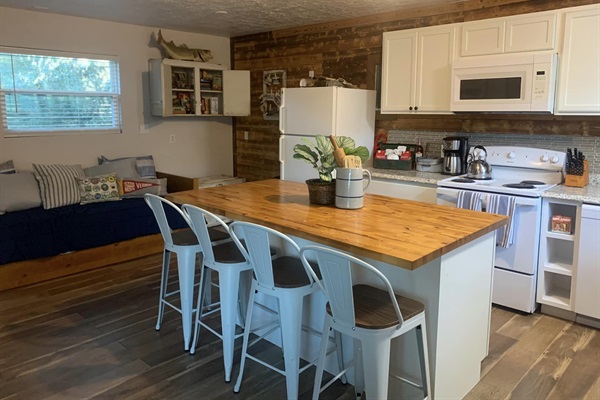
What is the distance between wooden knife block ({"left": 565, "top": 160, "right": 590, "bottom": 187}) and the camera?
3.40m

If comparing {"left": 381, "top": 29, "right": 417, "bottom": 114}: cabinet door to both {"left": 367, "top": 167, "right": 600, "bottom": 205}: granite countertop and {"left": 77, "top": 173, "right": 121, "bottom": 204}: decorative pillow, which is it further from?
{"left": 77, "top": 173, "right": 121, "bottom": 204}: decorative pillow

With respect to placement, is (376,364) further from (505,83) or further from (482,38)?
(482,38)

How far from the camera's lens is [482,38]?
3697mm

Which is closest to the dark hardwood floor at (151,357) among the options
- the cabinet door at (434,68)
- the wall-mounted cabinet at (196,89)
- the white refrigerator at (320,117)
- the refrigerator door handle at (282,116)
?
the cabinet door at (434,68)

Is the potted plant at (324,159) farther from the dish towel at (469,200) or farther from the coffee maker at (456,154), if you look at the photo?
the coffee maker at (456,154)

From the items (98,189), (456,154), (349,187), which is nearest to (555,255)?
(456,154)

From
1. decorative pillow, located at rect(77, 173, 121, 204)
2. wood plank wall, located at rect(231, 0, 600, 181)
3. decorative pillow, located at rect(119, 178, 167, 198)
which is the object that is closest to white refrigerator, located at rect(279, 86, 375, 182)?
wood plank wall, located at rect(231, 0, 600, 181)

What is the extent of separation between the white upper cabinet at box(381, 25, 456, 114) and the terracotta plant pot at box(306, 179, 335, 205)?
192cm

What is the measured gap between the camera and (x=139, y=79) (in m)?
5.34

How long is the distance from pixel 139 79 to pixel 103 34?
0.57 m

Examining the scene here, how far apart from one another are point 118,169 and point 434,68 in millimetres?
3255

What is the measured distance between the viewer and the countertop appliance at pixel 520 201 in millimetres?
3281

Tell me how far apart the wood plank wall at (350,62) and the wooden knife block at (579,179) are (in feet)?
0.99

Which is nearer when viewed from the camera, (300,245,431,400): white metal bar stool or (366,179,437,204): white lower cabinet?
(300,245,431,400): white metal bar stool
